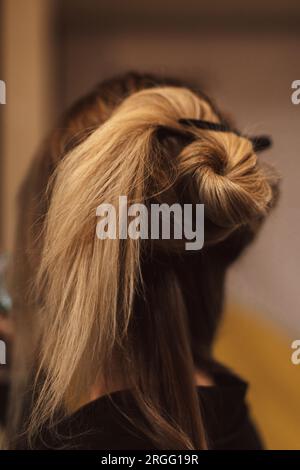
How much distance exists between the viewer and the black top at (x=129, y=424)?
0.47 metres

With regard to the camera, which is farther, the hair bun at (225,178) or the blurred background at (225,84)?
the blurred background at (225,84)

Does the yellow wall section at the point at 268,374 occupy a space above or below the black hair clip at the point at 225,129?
below

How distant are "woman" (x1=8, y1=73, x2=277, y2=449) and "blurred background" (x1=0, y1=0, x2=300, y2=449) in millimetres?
37

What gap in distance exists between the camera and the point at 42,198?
0.49m

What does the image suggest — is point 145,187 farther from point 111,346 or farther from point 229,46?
point 229,46

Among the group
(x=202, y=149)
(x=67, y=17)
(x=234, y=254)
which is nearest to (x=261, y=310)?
(x=234, y=254)

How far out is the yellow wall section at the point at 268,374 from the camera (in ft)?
1.80

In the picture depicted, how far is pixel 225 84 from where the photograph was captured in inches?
25.9
